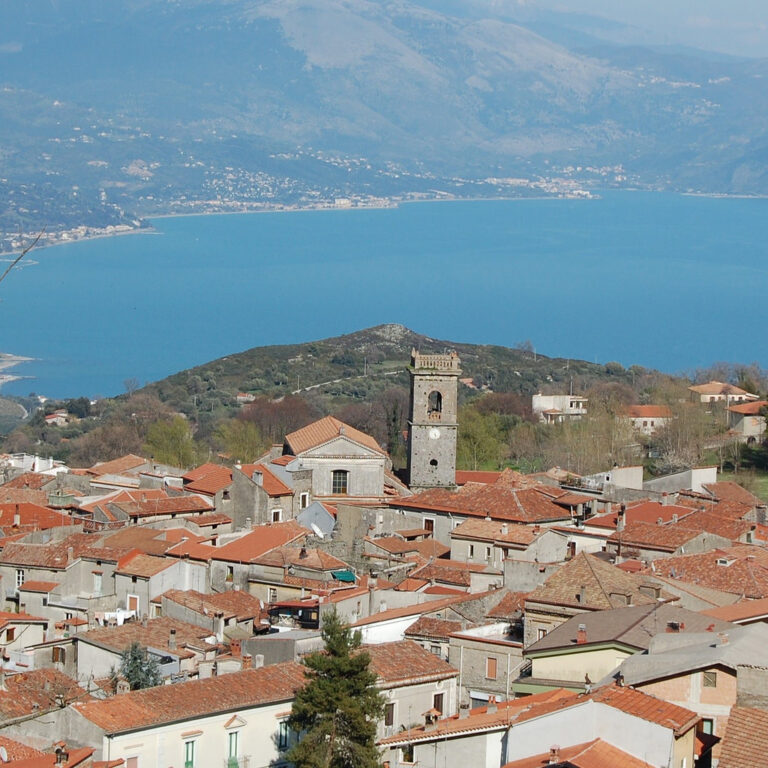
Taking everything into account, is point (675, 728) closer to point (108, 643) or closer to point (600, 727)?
point (600, 727)

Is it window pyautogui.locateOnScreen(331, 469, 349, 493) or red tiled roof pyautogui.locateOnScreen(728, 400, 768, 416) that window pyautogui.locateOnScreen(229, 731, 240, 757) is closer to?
window pyautogui.locateOnScreen(331, 469, 349, 493)

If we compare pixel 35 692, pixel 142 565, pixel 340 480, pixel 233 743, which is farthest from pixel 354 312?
pixel 233 743

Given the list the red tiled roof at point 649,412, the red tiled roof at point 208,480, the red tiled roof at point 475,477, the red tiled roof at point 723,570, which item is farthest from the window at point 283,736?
the red tiled roof at point 649,412

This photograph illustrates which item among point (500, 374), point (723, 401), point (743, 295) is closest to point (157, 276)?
point (743, 295)

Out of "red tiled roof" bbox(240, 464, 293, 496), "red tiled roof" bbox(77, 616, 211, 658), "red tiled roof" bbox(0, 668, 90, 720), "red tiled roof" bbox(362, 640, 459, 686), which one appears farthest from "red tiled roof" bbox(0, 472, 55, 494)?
"red tiled roof" bbox(362, 640, 459, 686)

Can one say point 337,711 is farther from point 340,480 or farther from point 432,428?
point 432,428

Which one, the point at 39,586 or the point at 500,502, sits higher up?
the point at 500,502

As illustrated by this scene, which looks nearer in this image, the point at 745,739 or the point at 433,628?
the point at 745,739

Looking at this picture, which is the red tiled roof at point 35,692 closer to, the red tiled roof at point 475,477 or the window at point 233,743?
the window at point 233,743
